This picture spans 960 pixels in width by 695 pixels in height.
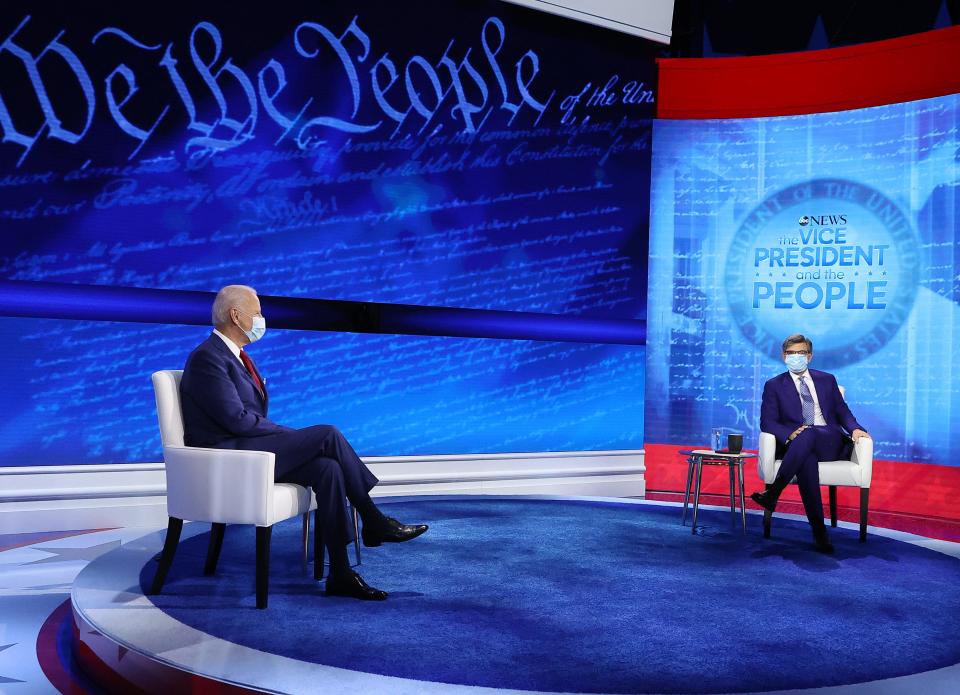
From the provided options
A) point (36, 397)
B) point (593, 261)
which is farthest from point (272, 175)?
point (593, 261)

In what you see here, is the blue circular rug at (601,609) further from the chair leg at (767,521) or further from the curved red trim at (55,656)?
the curved red trim at (55,656)

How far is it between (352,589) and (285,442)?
0.56 meters

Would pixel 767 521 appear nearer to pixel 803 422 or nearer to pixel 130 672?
pixel 803 422

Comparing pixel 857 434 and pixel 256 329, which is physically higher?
pixel 256 329

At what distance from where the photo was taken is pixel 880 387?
5.96 m

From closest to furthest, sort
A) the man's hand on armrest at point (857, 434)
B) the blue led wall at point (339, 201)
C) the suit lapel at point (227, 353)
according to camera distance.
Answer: the suit lapel at point (227, 353) → the man's hand on armrest at point (857, 434) → the blue led wall at point (339, 201)

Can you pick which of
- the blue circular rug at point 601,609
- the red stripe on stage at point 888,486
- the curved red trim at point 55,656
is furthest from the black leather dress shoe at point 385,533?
the red stripe on stage at point 888,486

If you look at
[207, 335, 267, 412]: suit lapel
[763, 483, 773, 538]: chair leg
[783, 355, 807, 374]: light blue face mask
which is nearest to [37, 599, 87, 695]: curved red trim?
[207, 335, 267, 412]: suit lapel

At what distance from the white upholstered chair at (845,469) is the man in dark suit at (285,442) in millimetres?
2167

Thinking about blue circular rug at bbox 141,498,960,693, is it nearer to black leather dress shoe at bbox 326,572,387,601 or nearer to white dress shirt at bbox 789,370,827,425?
black leather dress shoe at bbox 326,572,387,601

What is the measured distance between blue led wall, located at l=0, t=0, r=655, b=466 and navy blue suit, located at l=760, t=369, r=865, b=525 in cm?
208

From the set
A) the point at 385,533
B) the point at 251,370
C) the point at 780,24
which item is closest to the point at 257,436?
the point at 251,370

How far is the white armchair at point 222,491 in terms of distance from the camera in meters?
2.89

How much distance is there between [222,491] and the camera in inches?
116
